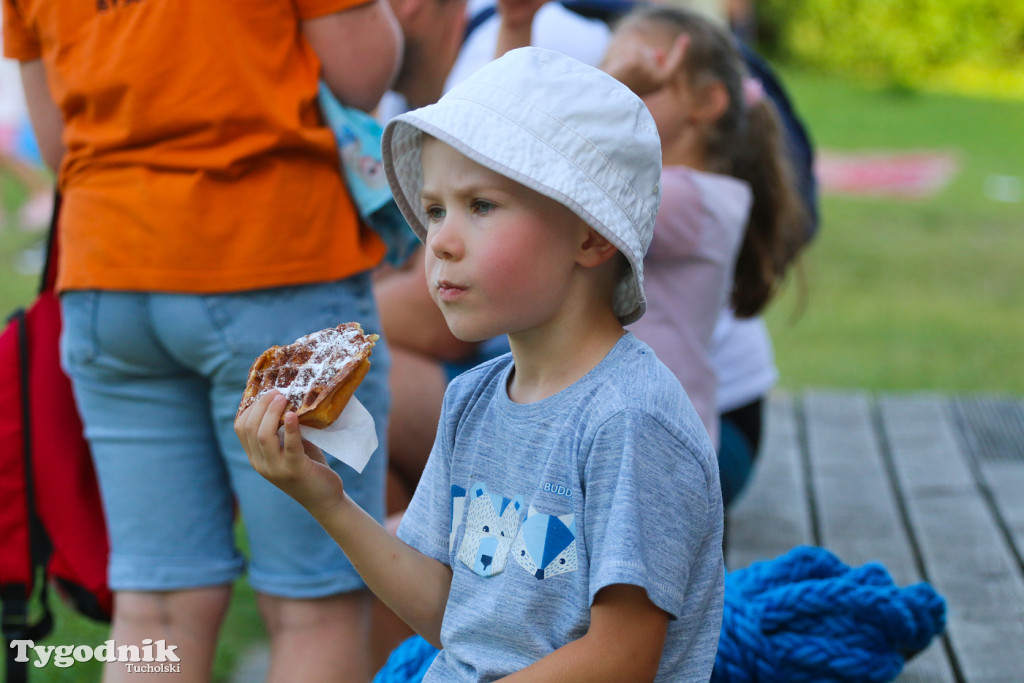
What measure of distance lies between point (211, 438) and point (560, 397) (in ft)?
3.17

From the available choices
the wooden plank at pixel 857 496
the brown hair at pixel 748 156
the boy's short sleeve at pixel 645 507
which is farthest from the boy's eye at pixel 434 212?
the wooden plank at pixel 857 496

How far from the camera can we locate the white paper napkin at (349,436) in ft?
5.08

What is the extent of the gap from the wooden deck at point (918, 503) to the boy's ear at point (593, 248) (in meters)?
1.38

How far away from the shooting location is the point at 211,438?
223 cm

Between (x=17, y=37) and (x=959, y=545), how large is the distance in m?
2.59

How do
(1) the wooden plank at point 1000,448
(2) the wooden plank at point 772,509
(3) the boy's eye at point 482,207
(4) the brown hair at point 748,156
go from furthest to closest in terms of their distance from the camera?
(1) the wooden plank at point 1000,448, (2) the wooden plank at point 772,509, (4) the brown hair at point 748,156, (3) the boy's eye at point 482,207

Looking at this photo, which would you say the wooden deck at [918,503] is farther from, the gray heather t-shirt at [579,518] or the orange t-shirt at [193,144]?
the orange t-shirt at [193,144]

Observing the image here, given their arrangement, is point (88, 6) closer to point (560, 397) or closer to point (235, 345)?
point (235, 345)

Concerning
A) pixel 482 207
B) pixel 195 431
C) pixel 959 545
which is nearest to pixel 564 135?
pixel 482 207

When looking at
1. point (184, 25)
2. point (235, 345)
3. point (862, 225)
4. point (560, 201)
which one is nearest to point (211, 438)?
point (235, 345)

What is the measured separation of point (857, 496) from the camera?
3.44 metres

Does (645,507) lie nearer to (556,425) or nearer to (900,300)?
(556,425)

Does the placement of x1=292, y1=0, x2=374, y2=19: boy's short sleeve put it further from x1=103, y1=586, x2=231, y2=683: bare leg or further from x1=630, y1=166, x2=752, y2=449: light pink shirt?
x1=103, y1=586, x2=231, y2=683: bare leg

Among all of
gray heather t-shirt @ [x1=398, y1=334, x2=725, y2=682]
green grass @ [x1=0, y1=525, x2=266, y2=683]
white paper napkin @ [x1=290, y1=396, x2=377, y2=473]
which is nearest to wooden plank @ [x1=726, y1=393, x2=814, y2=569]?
green grass @ [x1=0, y1=525, x2=266, y2=683]
